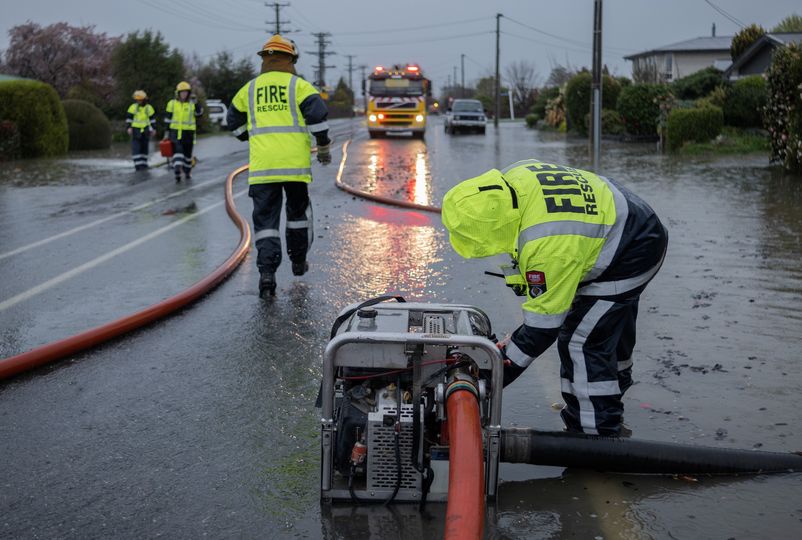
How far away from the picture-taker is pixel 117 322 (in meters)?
6.12

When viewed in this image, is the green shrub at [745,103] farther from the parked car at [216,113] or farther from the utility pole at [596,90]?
the parked car at [216,113]

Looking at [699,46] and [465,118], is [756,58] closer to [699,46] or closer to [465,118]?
[465,118]

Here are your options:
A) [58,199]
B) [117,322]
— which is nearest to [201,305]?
[117,322]

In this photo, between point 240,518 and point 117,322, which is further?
point 117,322

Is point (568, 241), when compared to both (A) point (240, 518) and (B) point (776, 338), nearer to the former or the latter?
(A) point (240, 518)

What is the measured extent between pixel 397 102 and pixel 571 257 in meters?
30.4

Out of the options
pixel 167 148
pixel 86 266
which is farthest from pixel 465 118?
pixel 86 266

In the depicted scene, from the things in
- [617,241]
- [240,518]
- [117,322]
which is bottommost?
[240,518]

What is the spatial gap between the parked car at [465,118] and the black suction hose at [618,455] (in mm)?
34485

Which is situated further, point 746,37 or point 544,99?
point 544,99

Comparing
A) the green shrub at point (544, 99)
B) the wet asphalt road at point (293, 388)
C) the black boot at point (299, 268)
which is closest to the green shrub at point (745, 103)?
the wet asphalt road at point (293, 388)

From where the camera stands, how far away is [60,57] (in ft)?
152

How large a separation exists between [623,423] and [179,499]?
2169 millimetres

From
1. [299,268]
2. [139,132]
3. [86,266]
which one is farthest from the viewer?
[139,132]
